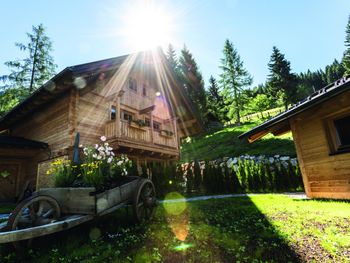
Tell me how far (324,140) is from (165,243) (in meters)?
5.74

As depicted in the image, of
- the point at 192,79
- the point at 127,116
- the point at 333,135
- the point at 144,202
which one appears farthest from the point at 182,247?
the point at 192,79

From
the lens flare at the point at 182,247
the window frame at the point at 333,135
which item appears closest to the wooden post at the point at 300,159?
the window frame at the point at 333,135

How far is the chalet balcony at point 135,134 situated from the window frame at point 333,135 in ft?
25.3

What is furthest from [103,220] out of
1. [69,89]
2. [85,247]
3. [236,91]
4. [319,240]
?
[236,91]

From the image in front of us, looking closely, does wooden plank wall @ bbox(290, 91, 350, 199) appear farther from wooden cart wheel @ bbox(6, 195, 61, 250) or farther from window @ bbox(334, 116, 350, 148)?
wooden cart wheel @ bbox(6, 195, 61, 250)

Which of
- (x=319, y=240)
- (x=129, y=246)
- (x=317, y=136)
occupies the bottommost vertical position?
(x=319, y=240)

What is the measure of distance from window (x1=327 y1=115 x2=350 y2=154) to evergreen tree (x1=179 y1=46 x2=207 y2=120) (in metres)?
24.4

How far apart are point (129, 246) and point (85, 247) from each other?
0.61 metres

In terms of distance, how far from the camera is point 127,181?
4.14 m

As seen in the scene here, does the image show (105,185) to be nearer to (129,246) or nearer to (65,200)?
(65,200)

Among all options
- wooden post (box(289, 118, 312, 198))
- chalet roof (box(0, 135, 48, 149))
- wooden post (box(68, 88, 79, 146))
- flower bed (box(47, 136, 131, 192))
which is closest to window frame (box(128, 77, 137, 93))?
wooden post (box(68, 88, 79, 146))

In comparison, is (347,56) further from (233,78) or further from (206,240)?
(206,240)

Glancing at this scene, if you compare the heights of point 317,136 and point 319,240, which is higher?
point 317,136

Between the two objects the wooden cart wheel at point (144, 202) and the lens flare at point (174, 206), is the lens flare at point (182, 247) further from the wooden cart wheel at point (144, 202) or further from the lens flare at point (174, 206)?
the lens flare at point (174, 206)
